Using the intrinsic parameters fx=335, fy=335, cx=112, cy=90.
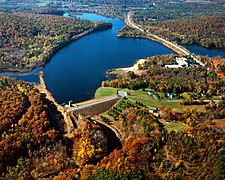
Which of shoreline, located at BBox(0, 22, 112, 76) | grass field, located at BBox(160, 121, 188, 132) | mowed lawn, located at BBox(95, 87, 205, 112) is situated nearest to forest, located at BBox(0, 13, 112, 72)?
shoreline, located at BBox(0, 22, 112, 76)

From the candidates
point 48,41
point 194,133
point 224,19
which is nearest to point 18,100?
point 194,133

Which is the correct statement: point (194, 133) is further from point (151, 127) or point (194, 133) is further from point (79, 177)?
point (79, 177)

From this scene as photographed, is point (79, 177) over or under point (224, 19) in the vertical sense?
under

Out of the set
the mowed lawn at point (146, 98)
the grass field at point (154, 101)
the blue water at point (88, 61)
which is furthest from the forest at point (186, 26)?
the grass field at point (154, 101)

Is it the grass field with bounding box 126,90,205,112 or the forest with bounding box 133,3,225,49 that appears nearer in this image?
the grass field with bounding box 126,90,205,112

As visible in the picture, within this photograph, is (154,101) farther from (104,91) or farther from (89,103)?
(89,103)

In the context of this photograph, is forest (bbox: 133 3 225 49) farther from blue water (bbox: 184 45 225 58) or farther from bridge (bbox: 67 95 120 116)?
bridge (bbox: 67 95 120 116)

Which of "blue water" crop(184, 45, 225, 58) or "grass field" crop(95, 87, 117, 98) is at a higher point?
"blue water" crop(184, 45, 225, 58)

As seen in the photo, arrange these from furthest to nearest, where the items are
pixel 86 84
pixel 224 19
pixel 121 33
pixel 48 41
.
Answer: pixel 224 19 < pixel 121 33 < pixel 48 41 < pixel 86 84
